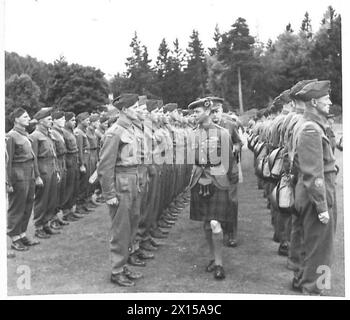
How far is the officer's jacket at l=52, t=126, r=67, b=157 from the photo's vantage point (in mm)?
9383

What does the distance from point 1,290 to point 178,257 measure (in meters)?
2.42

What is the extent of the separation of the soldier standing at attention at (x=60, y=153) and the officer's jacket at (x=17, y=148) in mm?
1668

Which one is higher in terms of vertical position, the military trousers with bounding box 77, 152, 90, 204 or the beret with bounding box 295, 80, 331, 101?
the beret with bounding box 295, 80, 331, 101

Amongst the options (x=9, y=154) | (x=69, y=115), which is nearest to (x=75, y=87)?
(x=69, y=115)

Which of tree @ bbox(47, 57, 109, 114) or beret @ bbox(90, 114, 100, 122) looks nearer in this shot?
tree @ bbox(47, 57, 109, 114)

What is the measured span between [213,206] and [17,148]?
11.1 feet

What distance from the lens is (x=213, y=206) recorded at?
6.15 m

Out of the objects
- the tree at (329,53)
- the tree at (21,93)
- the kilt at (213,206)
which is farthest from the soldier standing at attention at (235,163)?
the tree at (21,93)

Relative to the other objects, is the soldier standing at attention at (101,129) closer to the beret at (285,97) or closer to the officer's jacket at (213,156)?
the beret at (285,97)

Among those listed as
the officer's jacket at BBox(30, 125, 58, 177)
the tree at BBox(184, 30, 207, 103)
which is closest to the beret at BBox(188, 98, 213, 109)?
the tree at BBox(184, 30, 207, 103)

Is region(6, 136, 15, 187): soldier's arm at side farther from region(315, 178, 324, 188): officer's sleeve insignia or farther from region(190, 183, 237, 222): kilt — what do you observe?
region(315, 178, 324, 188): officer's sleeve insignia

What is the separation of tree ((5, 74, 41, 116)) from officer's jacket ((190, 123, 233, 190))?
2.55 meters

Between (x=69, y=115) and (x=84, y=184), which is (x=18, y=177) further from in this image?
(x=84, y=184)

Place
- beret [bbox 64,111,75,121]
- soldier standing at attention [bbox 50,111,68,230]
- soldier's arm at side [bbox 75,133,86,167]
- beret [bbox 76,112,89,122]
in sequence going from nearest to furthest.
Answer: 1. soldier standing at attention [bbox 50,111,68,230]
2. beret [bbox 64,111,75,121]
3. soldier's arm at side [bbox 75,133,86,167]
4. beret [bbox 76,112,89,122]
